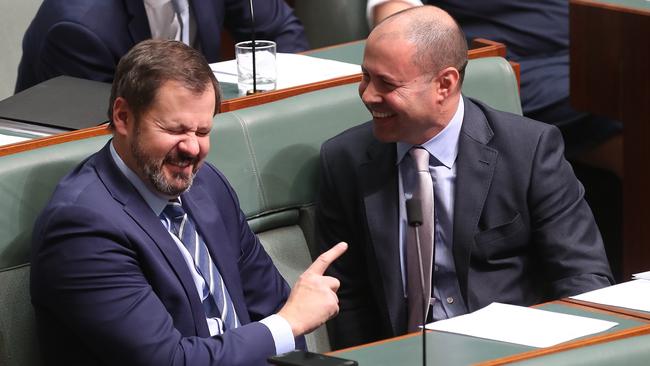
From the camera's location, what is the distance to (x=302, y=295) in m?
1.96

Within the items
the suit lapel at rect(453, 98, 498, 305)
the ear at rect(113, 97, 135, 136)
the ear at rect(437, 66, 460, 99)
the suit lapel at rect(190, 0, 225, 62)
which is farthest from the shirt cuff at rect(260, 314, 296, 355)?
the suit lapel at rect(190, 0, 225, 62)

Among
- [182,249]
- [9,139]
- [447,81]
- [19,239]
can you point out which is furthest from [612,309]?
[9,139]

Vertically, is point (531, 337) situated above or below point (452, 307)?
above

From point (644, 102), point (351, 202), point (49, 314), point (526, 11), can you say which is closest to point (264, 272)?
point (351, 202)

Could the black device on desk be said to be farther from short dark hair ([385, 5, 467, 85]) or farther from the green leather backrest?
short dark hair ([385, 5, 467, 85])

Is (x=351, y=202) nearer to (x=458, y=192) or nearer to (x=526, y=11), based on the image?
(x=458, y=192)

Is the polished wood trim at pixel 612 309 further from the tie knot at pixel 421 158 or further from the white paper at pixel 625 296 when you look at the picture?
the tie knot at pixel 421 158

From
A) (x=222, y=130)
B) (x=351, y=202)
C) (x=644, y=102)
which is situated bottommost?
(x=644, y=102)

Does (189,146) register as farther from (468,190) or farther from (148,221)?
(468,190)

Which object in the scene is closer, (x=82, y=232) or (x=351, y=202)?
(x=82, y=232)

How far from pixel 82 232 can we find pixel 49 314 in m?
0.14

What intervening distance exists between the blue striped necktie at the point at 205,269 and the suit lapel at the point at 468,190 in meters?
0.46

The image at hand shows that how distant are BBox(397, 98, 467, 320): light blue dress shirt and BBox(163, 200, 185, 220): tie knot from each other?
471 mm

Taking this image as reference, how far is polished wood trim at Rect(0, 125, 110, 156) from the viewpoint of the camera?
7.00 feet
